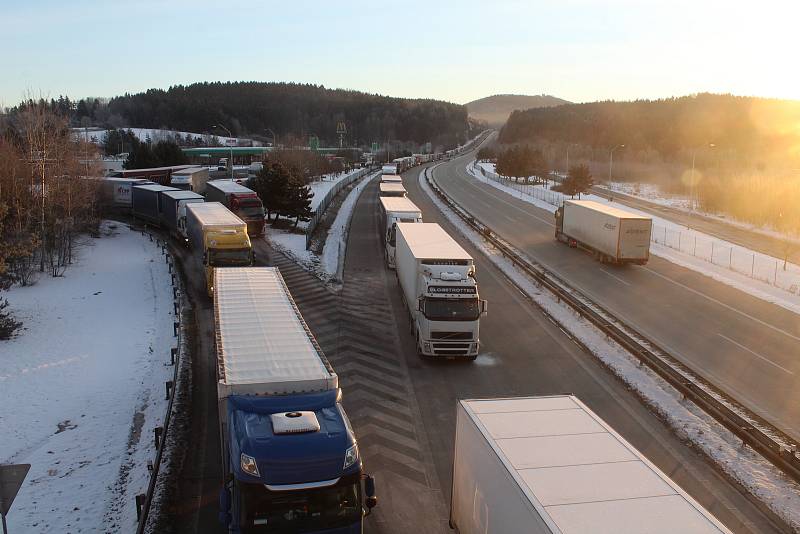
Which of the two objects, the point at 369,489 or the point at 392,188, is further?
the point at 392,188

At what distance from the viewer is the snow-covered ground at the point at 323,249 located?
116 ft

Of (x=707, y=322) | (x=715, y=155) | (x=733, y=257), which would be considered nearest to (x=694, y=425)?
(x=707, y=322)

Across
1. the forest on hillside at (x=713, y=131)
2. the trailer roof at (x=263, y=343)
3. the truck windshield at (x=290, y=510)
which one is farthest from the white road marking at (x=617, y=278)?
the forest on hillside at (x=713, y=131)

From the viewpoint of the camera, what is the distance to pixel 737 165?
116 m

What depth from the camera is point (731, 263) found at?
3944 cm

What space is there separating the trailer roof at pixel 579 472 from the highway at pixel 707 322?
10.4m

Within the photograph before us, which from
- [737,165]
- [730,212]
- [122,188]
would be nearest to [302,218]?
[122,188]

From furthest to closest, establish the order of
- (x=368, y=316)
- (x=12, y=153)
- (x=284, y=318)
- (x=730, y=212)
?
(x=730, y=212), (x=12, y=153), (x=368, y=316), (x=284, y=318)

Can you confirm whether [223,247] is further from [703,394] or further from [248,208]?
[703,394]

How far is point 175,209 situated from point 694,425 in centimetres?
3482

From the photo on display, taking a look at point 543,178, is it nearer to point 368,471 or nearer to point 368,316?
point 368,316

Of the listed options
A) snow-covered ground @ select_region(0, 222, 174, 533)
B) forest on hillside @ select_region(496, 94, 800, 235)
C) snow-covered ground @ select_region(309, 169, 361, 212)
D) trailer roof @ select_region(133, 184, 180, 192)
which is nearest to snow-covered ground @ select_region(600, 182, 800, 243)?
forest on hillside @ select_region(496, 94, 800, 235)

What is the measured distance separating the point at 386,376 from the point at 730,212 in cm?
5713

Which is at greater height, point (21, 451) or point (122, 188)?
point (122, 188)
